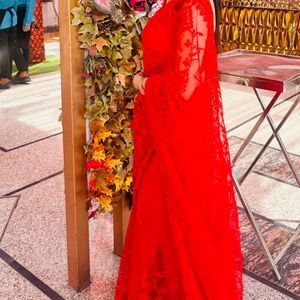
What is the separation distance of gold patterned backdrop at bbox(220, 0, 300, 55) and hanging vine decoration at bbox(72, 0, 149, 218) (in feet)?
13.8

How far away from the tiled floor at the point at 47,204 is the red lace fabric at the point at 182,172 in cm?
51

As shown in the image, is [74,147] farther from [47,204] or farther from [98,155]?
[47,204]

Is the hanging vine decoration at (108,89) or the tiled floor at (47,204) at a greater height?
the hanging vine decoration at (108,89)

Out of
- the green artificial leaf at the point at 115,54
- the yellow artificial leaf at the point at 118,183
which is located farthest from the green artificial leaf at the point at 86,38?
the yellow artificial leaf at the point at 118,183

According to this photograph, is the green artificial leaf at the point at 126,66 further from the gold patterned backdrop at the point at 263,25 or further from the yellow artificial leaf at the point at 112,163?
the gold patterned backdrop at the point at 263,25

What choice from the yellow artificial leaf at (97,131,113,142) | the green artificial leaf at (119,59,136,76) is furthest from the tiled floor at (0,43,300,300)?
the green artificial leaf at (119,59,136,76)

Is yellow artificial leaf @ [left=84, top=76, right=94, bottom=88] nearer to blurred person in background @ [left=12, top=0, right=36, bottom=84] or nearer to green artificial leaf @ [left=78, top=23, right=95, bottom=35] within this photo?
green artificial leaf @ [left=78, top=23, right=95, bottom=35]

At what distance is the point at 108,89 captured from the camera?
1.83 m

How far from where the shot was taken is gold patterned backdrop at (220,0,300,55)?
18.2ft

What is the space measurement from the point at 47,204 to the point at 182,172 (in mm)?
1594

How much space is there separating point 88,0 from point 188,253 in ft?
3.21

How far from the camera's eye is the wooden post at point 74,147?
1.71 metres

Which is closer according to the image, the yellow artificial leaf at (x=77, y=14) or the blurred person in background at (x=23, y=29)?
the yellow artificial leaf at (x=77, y=14)

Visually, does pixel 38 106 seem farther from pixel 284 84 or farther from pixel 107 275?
pixel 284 84
